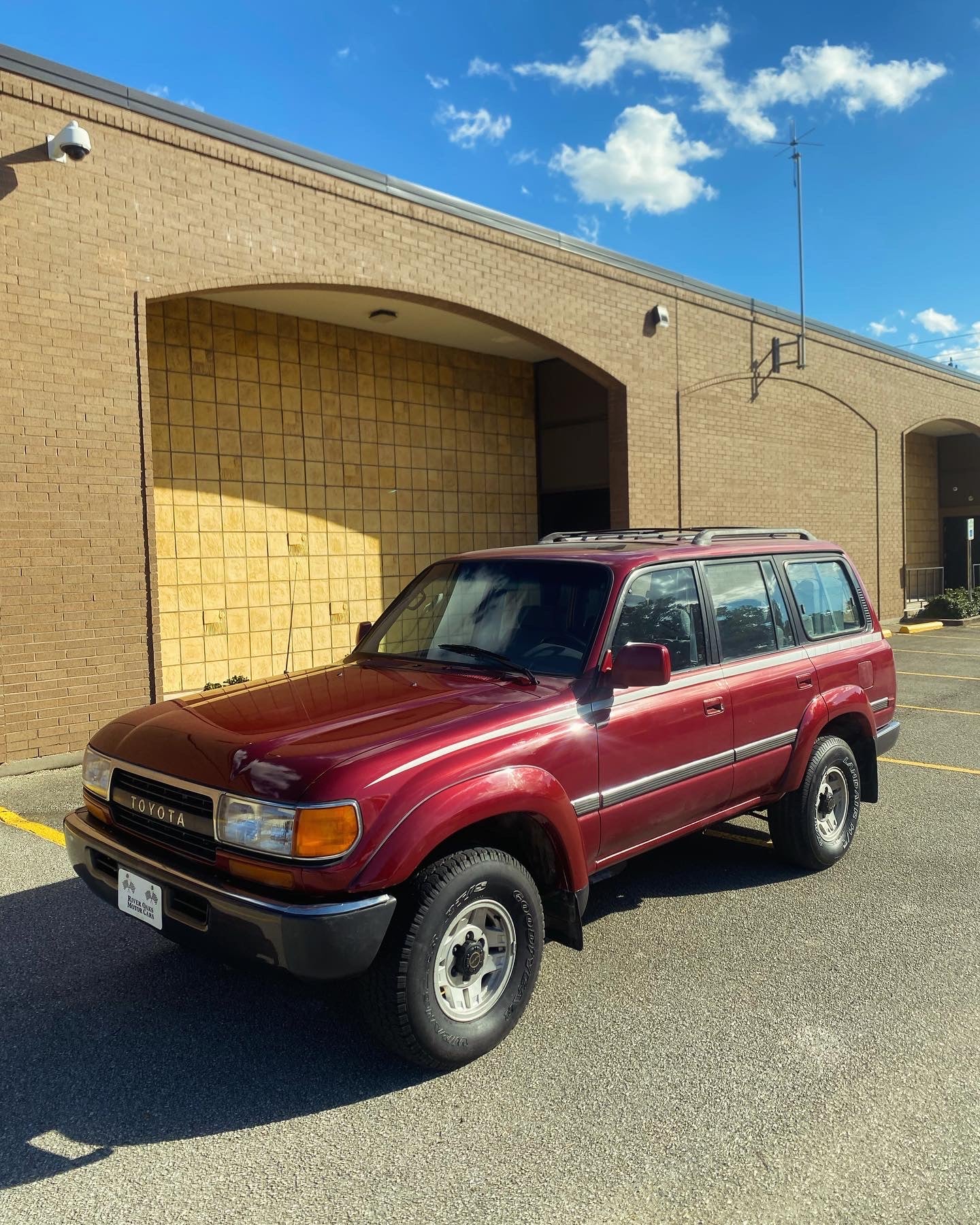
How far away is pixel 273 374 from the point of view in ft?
40.9

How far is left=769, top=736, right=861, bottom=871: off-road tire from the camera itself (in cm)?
525

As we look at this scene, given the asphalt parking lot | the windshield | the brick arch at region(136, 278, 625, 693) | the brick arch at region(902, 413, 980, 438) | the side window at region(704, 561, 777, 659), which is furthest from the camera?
the brick arch at region(902, 413, 980, 438)

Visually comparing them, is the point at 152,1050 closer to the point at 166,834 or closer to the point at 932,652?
the point at 166,834

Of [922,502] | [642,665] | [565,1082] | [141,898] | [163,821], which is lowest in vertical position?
[565,1082]

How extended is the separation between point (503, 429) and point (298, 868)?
520 inches

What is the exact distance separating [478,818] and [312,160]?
918 cm

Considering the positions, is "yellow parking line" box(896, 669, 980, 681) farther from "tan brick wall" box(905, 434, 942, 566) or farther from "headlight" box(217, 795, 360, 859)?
"tan brick wall" box(905, 434, 942, 566)

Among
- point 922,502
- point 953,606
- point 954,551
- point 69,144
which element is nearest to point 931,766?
point 69,144

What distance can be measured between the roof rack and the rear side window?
0.27 meters

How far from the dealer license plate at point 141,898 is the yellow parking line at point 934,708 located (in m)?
8.83

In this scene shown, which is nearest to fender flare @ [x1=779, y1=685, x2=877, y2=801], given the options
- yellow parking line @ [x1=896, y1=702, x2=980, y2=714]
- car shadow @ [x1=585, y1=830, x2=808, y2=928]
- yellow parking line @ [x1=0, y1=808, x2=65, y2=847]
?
car shadow @ [x1=585, y1=830, x2=808, y2=928]

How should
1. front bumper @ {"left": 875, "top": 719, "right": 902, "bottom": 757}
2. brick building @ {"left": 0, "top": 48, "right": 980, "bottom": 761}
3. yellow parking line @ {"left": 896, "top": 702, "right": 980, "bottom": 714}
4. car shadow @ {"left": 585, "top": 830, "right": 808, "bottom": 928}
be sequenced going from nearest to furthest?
1. car shadow @ {"left": 585, "top": 830, "right": 808, "bottom": 928}
2. front bumper @ {"left": 875, "top": 719, "right": 902, "bottom": 757}
3. brick building @ {"left": 0, "top": 48, "right": 980, "bottom": 761}
4. yellow parking line @ {"left": 896, "top": 702, "right": 980, "bottom": 714}

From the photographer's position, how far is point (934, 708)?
1062 centimetres

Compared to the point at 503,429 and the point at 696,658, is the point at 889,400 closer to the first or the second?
the point at 503,429
